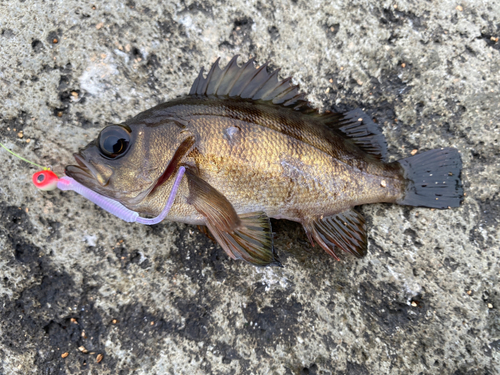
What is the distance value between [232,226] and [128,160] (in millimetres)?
650

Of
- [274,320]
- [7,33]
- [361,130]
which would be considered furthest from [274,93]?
[7,33]

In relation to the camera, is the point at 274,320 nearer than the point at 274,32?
Yes

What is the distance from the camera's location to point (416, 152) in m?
1.92

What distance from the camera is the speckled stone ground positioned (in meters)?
1.71

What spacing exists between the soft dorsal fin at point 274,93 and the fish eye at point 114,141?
0.46m

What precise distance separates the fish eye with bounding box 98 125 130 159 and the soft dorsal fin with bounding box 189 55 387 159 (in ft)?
1.51

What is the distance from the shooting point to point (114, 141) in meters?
1.50

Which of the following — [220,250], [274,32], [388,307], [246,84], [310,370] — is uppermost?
[274,32]

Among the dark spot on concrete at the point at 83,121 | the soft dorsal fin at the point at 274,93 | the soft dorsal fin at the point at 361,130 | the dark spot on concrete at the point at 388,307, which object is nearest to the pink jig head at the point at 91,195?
the dark spot on concrete at the point at 83,121

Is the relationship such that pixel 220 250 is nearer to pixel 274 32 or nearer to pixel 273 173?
pixel 273 173

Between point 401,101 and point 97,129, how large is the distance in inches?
77.2

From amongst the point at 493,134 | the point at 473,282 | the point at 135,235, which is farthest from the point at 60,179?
the point at 493,134

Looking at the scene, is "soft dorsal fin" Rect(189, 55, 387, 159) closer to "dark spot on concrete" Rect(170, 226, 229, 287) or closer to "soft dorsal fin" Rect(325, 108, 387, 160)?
"soft dorsal fin" Rect(325, 108, 387, 160)

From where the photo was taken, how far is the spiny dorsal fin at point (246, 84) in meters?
1.72
